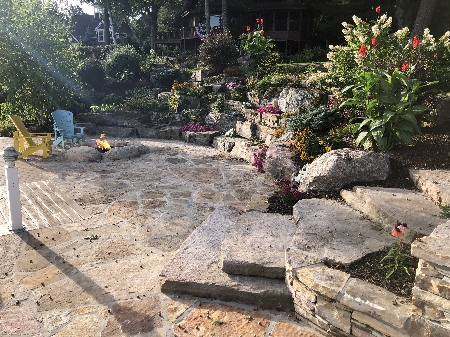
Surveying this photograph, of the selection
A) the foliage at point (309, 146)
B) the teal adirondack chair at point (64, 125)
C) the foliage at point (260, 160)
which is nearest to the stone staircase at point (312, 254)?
the foliage at point (309, 146)

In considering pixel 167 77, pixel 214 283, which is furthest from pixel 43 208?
pixel 167 77

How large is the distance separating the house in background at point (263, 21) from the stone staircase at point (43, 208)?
1828 cm

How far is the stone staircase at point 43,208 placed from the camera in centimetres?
510

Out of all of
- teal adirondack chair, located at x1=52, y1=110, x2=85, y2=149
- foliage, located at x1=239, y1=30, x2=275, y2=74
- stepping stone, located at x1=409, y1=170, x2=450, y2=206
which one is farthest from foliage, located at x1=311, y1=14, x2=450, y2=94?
teal adirondack chair, located at x1=52, y1=110, x2=85, y2=149

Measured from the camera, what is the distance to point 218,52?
1501 centimetres

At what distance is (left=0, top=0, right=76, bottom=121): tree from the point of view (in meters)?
10.5

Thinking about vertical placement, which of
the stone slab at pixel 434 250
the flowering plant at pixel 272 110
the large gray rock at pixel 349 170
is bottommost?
the large gray rock at pixel 349 170

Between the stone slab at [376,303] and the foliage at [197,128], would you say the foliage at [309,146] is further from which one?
the foliage at [197,128]

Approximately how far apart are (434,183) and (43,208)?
5.71 meters

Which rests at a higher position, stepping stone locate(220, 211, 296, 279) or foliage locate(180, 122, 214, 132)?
foliage locate(180, 122, 214, 132)

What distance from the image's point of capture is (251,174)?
7.79 meters

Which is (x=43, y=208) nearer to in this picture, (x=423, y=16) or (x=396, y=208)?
(x=396, y=208)

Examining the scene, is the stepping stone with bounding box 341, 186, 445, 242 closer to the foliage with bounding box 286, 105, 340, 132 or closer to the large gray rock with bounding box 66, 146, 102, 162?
the foliage with bounding box 286, 105, 340, 132

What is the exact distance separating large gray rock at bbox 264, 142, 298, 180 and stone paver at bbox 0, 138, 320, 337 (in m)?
0.28
